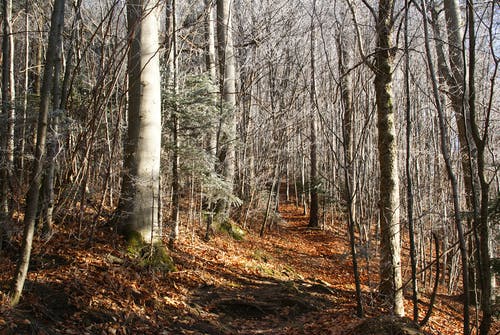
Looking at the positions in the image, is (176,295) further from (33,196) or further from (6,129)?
(6,129)

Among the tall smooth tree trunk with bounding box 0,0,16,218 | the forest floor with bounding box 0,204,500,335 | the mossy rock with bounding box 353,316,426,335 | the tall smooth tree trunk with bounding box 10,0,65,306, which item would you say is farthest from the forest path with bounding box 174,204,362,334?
the tall smooth tree trunk with bounding box 0,0,16,218

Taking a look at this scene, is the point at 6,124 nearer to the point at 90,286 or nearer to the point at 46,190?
the point at 46,190

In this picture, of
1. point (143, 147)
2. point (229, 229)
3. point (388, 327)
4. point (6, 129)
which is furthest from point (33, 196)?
point (229, 229)

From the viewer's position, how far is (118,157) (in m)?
7.66

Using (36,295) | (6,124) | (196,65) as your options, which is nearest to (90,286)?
(36,295)

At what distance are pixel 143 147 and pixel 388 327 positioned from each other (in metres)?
4.32

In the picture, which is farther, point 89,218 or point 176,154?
point 176,154

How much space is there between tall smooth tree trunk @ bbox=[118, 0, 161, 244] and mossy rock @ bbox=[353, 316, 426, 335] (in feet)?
11.0

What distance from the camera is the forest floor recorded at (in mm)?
4191

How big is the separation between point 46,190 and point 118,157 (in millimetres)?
2522

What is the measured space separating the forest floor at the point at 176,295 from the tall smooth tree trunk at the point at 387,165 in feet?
1.45

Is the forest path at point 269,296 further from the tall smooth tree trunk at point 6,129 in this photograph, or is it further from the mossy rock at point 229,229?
the tall smooth tree trunk at point 6,129

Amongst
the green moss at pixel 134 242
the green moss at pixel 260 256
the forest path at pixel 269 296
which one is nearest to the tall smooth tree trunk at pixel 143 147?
the green moss at pixel 134 242

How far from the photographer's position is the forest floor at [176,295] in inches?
165
